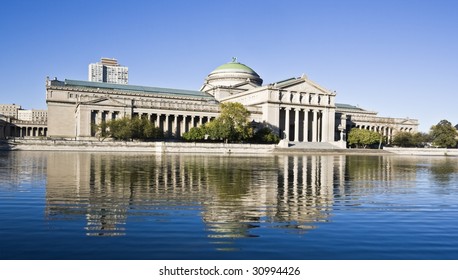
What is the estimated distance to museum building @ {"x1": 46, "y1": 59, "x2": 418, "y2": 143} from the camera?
114188 millimetres

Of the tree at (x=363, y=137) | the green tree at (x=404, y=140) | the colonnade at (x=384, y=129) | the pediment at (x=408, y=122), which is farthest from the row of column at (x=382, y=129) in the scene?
the tree at (x=363, y=137)

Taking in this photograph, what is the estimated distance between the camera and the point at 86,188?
23766 millimetres

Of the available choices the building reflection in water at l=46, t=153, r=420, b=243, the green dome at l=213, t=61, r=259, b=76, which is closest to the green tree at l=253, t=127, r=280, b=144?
the green dome at l=213, t=61, r=259, b=76

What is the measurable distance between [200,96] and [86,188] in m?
121

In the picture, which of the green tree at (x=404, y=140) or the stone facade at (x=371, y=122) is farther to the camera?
the stone facade at (x=371, y=122)

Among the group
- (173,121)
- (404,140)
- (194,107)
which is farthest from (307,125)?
(173,121)

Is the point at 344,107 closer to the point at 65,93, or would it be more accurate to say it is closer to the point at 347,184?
the point at 65,93

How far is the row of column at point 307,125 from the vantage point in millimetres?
131175

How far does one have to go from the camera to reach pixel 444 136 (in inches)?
5172

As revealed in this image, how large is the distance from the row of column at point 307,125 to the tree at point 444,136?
105ft

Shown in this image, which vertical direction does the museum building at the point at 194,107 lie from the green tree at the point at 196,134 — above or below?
above

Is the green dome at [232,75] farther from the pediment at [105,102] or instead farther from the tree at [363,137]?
the pediment at [105,102]

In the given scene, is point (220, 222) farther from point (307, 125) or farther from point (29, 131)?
point (29, 131)

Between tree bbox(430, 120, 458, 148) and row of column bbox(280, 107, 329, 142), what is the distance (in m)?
31.9
